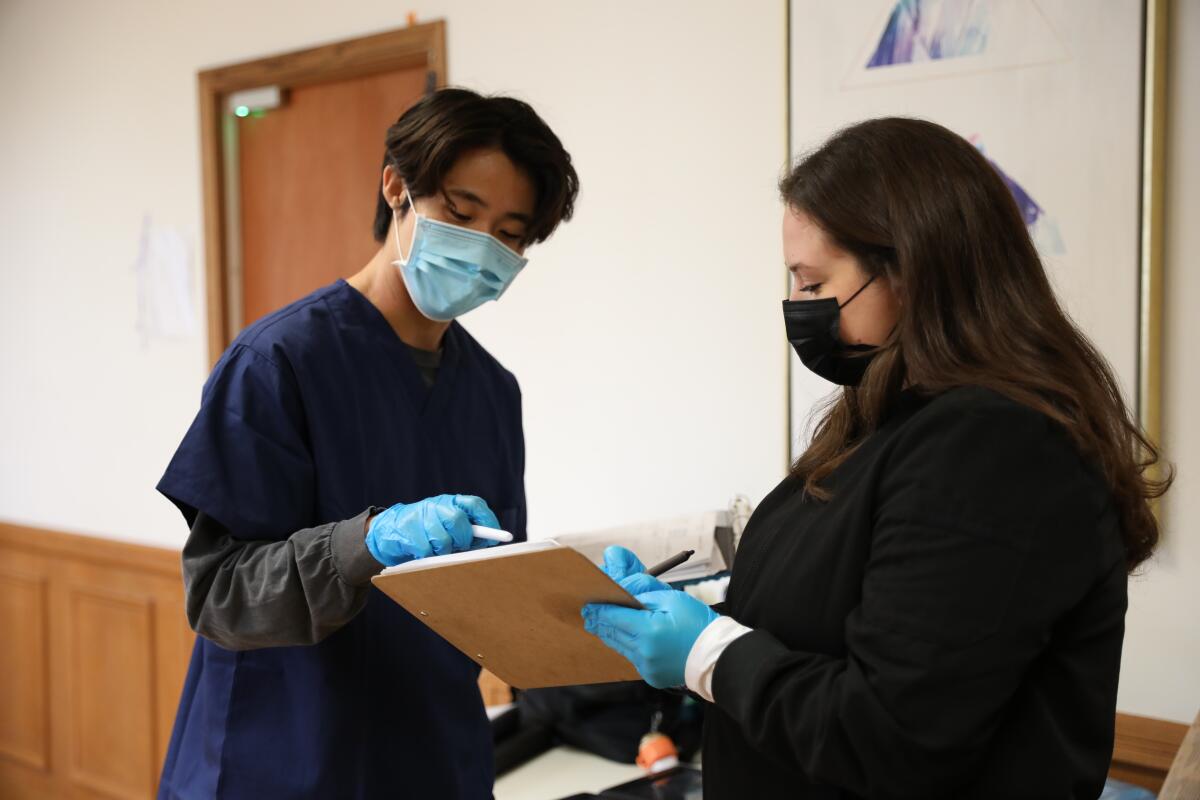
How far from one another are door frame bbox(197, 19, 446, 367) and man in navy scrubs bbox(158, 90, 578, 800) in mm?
1031

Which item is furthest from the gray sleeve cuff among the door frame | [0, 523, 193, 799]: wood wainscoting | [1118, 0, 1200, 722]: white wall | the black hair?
[0, 523, 193, 799]: wood wainscoting

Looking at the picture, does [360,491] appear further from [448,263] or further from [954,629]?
[954,629]

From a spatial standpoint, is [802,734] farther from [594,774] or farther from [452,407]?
[594,774]

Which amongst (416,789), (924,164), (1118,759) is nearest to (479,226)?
(924,164)

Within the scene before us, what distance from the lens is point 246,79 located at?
2.62m

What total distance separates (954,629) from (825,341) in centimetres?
32

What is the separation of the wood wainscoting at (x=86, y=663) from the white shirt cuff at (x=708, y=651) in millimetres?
2251

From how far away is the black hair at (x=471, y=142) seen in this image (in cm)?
131

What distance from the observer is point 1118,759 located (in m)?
1.64

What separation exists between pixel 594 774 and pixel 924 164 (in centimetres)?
118

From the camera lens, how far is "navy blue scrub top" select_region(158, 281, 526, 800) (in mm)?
1193

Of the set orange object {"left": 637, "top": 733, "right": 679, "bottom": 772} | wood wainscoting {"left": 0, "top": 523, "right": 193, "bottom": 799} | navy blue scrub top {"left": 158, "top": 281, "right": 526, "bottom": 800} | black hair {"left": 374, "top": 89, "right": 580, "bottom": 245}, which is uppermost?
black hair {"left": 374, "top": 89, "right": 580, "bottom": 245}

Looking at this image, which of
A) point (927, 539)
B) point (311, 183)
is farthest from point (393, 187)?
point (311, 183)

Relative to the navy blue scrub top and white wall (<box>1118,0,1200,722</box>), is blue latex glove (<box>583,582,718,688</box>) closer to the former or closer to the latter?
the navy blue scrub top
